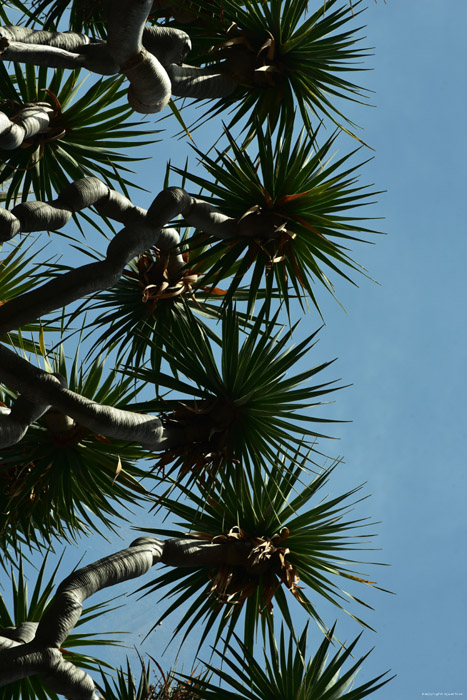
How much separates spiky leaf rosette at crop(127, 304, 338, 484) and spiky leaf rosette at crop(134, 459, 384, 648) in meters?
0.12

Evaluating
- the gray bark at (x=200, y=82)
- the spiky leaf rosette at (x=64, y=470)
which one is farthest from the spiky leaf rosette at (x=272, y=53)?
the spiky leaf rosette at (x=64, y=470)

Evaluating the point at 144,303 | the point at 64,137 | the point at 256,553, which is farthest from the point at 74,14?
the point at 256,553

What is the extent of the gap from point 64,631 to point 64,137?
2350 millimetres

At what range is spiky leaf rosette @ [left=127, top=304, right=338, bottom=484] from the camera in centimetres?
302

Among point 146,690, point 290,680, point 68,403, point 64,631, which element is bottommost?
point 64,631

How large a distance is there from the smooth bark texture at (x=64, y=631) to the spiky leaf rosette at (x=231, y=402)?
411 mm

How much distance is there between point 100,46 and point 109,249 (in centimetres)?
68

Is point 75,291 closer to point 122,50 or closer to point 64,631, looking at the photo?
point 122,50

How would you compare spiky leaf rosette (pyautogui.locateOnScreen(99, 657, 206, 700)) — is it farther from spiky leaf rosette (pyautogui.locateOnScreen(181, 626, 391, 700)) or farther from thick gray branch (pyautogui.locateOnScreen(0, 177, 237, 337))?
thick gray branch (pyautogui.locateOnScreen(0, 177, 237, 337))

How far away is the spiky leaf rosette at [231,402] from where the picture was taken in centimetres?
302

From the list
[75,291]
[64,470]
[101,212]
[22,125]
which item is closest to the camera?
[75,291]

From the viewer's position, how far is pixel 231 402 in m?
3.09

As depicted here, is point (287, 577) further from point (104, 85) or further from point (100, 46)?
point (104, 85)

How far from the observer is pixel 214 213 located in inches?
116
